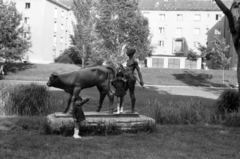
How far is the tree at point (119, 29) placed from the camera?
3384cm

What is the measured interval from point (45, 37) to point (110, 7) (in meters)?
18.4

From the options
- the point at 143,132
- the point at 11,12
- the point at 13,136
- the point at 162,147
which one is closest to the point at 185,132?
the point at 143,132

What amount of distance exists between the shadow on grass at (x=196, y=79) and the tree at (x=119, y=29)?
18.0 feet

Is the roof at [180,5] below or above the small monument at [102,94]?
above

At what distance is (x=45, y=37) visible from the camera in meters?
48.9

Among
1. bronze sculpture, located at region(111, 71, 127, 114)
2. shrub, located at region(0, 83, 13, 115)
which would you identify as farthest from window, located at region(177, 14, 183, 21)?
bronze sculpture, located at region(111, 71, 127, 114)

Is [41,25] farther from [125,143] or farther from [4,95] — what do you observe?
[125,143]

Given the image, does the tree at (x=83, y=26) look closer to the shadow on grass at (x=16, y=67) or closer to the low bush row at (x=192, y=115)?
the shadow on grass at (x=16, y=67)

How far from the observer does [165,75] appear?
36.5m

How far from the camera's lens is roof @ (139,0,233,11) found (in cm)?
5769

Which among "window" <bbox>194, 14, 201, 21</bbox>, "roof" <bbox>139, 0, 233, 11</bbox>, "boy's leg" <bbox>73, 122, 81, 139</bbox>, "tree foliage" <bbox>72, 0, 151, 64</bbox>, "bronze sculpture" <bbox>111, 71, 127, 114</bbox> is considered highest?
"roof" <bbox>139, 0, 233, 11</bbox>

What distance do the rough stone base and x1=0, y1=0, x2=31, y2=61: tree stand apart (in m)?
26.7

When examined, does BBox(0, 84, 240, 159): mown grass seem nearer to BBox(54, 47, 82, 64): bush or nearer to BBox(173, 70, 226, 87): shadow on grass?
BBox(173, 70, 226, 87): shadow on grass

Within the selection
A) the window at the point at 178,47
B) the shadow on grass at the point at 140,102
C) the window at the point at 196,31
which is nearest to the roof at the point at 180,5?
the window at the point at 196,31
